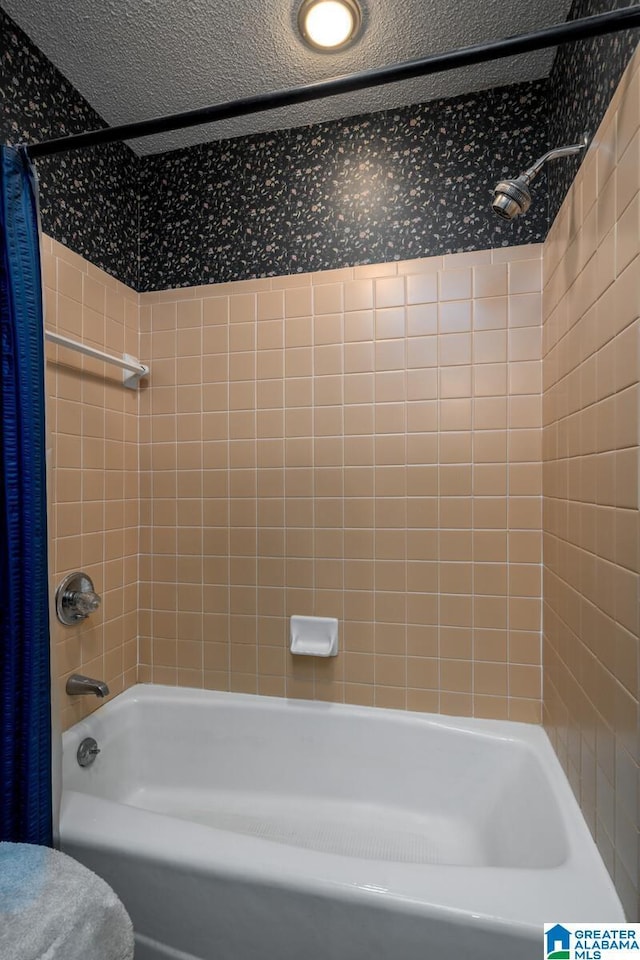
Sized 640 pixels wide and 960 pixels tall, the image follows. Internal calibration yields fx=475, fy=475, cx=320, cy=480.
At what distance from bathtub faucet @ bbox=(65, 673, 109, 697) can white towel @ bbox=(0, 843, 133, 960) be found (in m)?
0.61

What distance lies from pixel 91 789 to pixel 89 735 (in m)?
0.17

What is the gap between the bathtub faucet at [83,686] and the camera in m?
1.51

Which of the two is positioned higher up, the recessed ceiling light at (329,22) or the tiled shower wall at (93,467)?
the recessed ceiling light at (329,22)

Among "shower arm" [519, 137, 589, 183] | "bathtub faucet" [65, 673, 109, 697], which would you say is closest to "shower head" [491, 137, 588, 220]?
"shower arm" [519, 137, 589, 183]

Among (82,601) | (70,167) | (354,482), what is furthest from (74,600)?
(70,167)

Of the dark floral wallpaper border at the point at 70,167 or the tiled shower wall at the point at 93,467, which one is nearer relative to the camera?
the dark floral wallpaper border at the point at 70,167

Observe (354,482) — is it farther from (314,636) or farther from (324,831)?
(324,831)

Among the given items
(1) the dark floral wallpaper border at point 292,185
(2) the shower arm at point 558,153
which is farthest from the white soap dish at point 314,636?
(2) the shower arm at point 558,153

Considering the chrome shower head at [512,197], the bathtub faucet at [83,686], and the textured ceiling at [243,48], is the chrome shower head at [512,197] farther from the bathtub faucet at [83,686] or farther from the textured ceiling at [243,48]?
the bathtub faucet at [83,686]

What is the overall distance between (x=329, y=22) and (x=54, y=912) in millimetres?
2214

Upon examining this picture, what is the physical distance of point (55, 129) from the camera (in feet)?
5.16

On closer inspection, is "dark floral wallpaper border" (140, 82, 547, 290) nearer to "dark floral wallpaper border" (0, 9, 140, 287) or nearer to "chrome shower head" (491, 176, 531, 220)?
"dark floral wallpaper border" (0, 9, 140, 287)

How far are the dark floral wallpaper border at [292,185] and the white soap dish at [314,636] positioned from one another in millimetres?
1319

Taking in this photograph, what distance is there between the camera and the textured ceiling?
4.55 ft
